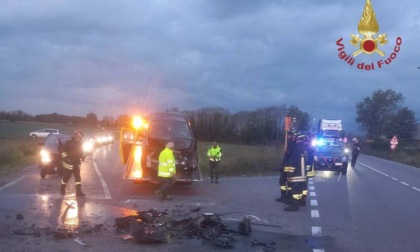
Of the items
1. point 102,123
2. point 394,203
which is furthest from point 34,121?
point 394,203

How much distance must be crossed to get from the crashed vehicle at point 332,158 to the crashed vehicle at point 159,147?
11862 mm

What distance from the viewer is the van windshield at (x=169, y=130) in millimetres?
18109

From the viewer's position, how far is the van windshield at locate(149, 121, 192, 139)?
18.1 meters

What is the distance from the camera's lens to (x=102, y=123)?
110812mm

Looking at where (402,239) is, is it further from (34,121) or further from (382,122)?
(34,121)

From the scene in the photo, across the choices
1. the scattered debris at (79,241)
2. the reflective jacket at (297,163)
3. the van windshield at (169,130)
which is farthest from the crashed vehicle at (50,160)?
the scattered debris at (79,241)

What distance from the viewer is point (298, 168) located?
547 inches

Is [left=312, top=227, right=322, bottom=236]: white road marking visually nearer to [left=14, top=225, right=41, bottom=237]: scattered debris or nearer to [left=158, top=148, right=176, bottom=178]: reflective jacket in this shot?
[left=14, top=225, right=41, bottom=237]: scattered debris

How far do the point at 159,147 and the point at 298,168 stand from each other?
5384 mm

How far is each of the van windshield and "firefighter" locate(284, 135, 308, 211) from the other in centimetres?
530

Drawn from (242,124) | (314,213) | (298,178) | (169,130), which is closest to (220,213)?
(314,213)

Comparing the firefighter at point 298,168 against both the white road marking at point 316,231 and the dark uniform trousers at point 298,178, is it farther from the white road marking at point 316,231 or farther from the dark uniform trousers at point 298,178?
the white road marking at point 316,231

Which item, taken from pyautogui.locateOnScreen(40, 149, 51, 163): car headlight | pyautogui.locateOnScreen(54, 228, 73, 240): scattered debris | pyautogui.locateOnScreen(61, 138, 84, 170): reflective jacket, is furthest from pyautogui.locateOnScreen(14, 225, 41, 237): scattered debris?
pyautogui.locateOnScreen(40, 149, 51, 163): car headlight

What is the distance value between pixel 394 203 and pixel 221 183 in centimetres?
746
